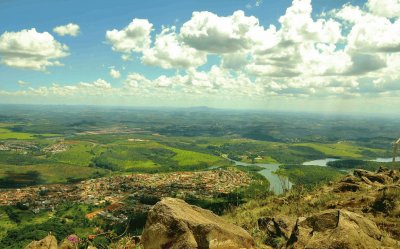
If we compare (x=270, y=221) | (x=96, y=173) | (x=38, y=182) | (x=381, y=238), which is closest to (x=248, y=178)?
(x=96, y=173)

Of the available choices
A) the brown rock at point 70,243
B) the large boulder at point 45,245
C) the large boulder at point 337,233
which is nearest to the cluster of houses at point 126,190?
the large boulder at point 45,245

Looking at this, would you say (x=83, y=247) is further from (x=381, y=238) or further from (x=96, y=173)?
(x=96, y=173)

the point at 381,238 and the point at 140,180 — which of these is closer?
the point at 381,238

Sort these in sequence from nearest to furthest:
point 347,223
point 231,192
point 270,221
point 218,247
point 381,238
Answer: point 218,247 < point 347,223 < point 381,238 < point 270,221 < point 231,192

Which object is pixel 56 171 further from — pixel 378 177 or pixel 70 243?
pixel 70 243

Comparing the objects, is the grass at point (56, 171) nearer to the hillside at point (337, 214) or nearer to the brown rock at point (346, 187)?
the hillside at point (337, 214)

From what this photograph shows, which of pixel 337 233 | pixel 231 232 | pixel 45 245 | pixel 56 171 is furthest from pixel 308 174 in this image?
pixel 45 245
